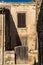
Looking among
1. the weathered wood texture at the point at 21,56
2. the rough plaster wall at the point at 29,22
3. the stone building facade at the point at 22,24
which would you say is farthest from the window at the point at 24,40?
the weathered wood texture at the point at 21,56

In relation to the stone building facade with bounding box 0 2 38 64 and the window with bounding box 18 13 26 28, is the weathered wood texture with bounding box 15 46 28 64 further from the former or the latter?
the window with bounding box 18 13 26 28

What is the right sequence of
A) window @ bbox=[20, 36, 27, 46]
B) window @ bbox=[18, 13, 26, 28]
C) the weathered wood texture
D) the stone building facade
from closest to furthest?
the weathered wood texture → window @ bbox=[18, 13, 26, 28] → the stone building facade → window @ bbox=[20, 36, 27, 46]

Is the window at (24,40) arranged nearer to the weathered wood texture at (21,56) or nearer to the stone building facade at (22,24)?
the stone building facade at (22,24)

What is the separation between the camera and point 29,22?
3066 centimetres

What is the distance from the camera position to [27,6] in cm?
3072

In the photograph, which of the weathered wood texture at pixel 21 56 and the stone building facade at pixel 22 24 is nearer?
the weathered wood texture at pixel 21 56

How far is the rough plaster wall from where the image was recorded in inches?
1201

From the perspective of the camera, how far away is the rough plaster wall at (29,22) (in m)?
30.5

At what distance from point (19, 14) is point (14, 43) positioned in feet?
9.28

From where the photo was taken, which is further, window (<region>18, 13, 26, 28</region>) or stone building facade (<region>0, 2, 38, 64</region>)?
stone building facade (<region>0, 2, 38, 64</region>)

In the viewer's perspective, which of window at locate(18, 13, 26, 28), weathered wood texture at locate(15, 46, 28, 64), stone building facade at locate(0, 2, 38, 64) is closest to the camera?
weathered wood texture at locate(15, 46, 28, 64)

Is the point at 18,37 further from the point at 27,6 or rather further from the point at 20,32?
the point at 27,6

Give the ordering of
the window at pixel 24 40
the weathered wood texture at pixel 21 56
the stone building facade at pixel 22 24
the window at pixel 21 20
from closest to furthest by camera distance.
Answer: the weathered wood texture at pixel 21 56 < the window at pixel 21 20 < the stone building facade at pixel 22 24 < the window at pixel 24 40

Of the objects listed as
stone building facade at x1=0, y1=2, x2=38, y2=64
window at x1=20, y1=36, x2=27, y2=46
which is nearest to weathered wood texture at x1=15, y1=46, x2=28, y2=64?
stone building facade at x1=0, y1=2, x2=38, y2=64
